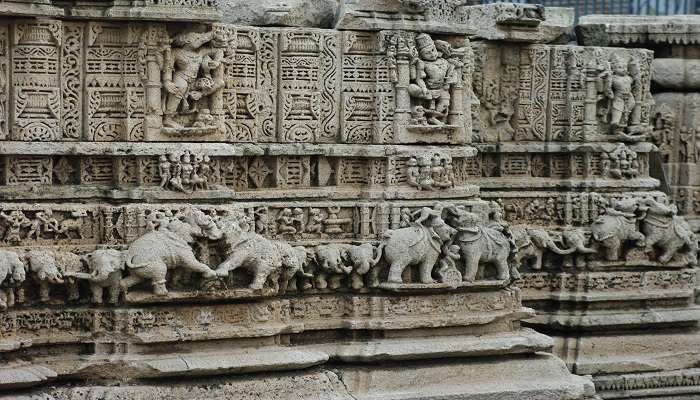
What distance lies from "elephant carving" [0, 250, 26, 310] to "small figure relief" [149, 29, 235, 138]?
4.95 feet

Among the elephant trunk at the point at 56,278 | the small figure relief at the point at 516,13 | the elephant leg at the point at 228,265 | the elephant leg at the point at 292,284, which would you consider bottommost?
the elephant leg at the point at 292,284

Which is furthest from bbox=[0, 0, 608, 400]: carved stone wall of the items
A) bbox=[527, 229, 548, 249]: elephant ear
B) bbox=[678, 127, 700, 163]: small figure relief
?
bbox=[678, 127, 700, 163]: small figure relief

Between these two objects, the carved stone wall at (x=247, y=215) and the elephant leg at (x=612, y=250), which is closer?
the carved stone wall at (x=247, y=215)

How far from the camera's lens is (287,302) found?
14.6 metres

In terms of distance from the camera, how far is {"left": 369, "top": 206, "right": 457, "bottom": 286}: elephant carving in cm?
1473

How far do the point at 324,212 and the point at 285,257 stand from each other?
0.71 meters

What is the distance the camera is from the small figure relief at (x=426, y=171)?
49.1 ft

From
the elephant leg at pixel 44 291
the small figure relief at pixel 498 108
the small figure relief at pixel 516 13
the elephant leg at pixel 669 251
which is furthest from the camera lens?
the elephant leg at pixel 669 251

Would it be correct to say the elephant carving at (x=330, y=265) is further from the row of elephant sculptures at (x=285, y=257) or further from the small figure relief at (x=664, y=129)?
the small figure relief at (x=664, y=129)

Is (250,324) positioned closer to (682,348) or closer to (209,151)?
(209,151)

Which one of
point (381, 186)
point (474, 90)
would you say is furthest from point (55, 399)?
point (474, 90)

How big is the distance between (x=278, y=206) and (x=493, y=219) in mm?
2040

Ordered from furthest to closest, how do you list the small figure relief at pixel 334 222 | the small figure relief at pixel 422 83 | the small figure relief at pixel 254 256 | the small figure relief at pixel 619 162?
the small figure relief at pixel 619 162
the small figure relief at pixel 422 83
the small figure relief at pixel 334 222
the small figure relief at pixel 254 256

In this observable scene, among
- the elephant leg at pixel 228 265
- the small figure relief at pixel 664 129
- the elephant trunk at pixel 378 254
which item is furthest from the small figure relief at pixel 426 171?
the small figure relief at pixel 664 129
